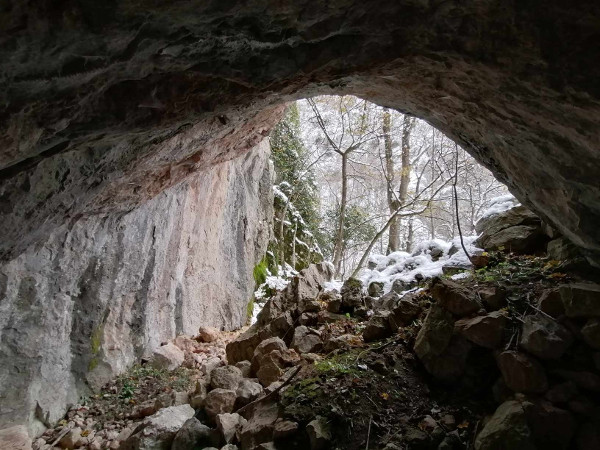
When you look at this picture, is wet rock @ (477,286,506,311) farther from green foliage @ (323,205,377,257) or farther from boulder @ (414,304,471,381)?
green foliage @ (323,205,377,257)

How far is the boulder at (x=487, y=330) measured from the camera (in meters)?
3.88

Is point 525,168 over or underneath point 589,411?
over

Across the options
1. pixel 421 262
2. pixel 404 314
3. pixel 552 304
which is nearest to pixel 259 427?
pixel 404 314

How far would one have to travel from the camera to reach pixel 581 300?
3.55 metres

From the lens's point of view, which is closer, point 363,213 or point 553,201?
point 553,201

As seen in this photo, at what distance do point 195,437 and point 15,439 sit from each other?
2027 mm

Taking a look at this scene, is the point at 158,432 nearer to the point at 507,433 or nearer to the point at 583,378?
the point at 507,433

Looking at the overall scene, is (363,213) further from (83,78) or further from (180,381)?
(83,78)

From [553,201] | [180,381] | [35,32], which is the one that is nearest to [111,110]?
[35,32]

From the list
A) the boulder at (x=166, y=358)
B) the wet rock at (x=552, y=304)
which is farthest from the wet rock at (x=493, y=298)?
the boulder at (x=166, y=358)

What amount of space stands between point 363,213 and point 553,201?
12.6 meters

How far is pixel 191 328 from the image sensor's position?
8.52m

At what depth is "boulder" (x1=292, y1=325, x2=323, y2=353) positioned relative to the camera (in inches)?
227

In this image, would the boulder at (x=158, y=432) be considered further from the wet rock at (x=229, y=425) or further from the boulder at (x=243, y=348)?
the boulder at (x=243, y=348)
